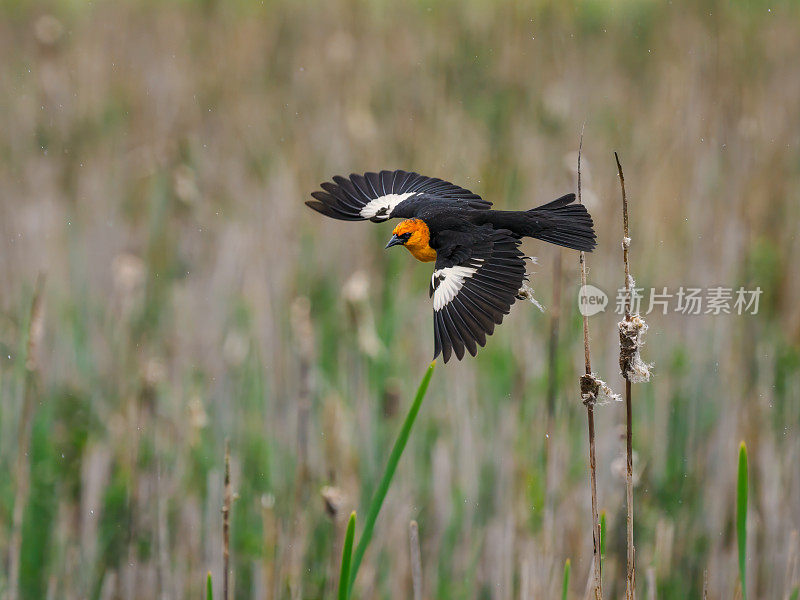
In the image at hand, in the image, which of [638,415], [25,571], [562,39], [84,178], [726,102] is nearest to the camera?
[25,571]

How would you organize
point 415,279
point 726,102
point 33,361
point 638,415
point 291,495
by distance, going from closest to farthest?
point 33,361
point 291,495
point 638,415
point 415,279
point 726,102

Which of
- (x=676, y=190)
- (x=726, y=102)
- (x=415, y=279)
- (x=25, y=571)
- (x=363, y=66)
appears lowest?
(x=25, y=571)

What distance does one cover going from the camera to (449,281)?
1045mm

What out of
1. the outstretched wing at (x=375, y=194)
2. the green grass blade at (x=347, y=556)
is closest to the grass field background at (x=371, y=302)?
the outstretched wing at (x=375, y=194)

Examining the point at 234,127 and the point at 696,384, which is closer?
the point at 696,384

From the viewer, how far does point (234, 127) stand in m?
3.85

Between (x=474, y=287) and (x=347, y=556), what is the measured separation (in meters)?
0.33

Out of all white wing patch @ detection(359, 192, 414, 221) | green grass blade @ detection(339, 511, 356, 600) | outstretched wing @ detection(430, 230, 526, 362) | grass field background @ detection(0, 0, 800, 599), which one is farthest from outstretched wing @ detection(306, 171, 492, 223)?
green grass blade @ detection(339, 511, 356, 600)

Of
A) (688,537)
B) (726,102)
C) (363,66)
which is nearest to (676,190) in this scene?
(726,102)

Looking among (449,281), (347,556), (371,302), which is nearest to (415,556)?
(347,556)

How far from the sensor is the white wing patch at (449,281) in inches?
40.1

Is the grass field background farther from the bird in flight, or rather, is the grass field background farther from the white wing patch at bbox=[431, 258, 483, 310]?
the white wing patch at bbox=[431, 258, 483, 310]

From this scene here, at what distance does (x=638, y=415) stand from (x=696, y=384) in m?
0.17

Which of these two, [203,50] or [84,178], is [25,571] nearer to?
[84,178]
